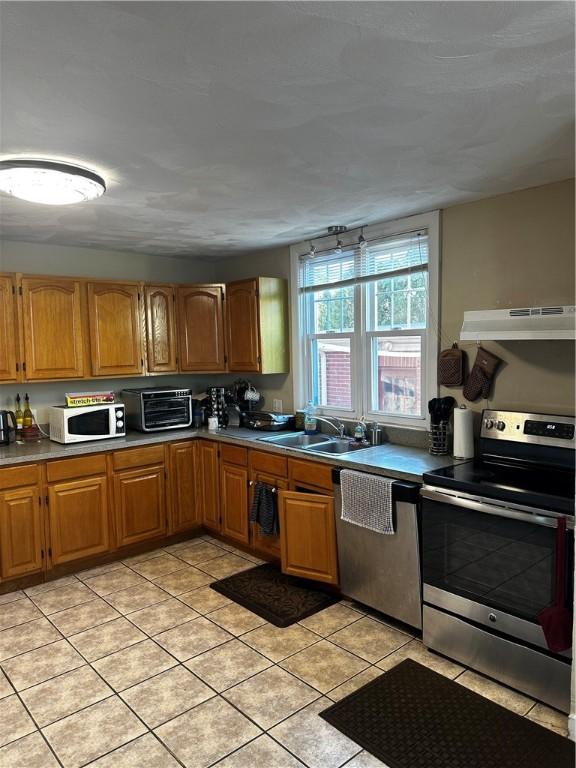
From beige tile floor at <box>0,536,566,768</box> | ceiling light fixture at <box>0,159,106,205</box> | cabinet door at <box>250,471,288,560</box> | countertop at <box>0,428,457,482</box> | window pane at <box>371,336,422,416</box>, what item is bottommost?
beige tile floor at <box>0,536,566,768</box>

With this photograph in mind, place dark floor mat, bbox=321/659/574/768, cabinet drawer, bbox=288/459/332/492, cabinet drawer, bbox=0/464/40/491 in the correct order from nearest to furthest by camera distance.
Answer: dark floor mat, bbox=321/659/574/768 → cabinet drawer, bbox=288/459/332/492 → cabinet drawer, bbox=0/464/40/491

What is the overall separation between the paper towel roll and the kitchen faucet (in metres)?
1.03

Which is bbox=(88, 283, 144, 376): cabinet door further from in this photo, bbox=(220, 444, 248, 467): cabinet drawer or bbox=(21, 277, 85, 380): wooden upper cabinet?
bbox=(220, 444, 248, 467): cabinet drawer

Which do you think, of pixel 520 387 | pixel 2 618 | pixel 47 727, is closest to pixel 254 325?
pixel 520 387

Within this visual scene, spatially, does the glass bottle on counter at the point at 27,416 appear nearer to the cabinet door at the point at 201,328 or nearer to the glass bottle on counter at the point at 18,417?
the glass bottle on counter at the point at 18,417

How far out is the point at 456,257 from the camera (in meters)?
3.19

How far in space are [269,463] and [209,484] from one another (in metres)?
0.83

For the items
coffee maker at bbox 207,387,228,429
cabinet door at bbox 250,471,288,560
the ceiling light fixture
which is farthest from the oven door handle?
coffee maker at bbox 207,387,228,429

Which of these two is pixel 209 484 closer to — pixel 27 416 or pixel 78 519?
pixel 78 519

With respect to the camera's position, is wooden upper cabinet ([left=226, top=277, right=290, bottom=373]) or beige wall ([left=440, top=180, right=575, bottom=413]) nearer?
beige wall ([left=440, top=180, right=575, bottom=413])

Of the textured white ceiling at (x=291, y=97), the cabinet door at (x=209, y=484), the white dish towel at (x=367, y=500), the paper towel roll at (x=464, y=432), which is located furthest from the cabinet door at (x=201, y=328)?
the paper towel roll at (x=464, y=432)

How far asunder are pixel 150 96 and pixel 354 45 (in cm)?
66

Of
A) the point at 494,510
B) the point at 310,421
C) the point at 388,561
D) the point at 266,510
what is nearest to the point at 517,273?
the point at 494,510

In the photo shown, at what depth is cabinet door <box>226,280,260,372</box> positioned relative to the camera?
14.0 feet
